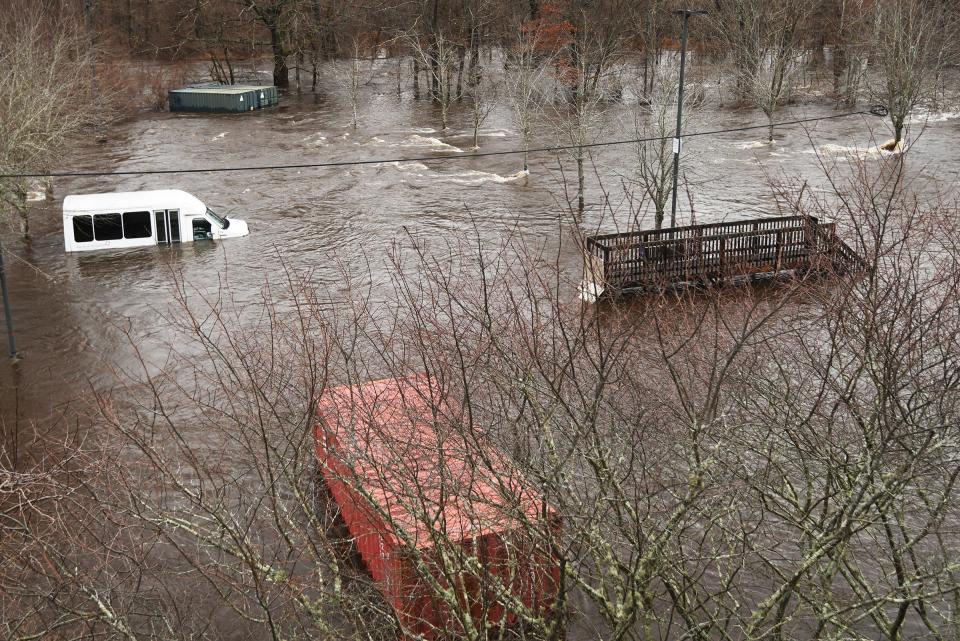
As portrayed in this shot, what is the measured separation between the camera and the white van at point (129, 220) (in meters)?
26.4

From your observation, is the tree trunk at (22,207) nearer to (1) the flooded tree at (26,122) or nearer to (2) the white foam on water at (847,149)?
(1) the flooded tree at (26,122)

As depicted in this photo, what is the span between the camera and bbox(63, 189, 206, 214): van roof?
2638 cm

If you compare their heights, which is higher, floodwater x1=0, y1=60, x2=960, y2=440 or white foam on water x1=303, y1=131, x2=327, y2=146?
white foam on water x1=303, y1=131, x2=327, y2=146

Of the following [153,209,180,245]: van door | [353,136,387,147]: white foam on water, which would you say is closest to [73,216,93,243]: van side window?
[153,209,180,245]: van door

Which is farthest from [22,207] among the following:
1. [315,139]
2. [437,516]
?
[437,516]

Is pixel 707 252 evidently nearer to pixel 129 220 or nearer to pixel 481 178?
pixel 481 178

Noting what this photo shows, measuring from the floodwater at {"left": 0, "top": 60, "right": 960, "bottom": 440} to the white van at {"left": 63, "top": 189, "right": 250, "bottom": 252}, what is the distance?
432mm

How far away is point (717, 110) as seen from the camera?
5069cm

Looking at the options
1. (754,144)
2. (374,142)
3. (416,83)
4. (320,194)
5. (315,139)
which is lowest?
(320,194)

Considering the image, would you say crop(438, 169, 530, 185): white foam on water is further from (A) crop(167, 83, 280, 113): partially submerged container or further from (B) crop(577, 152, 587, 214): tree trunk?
(A) crop(167, 83, 280, 113): partially submerged container

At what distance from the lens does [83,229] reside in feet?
87.0

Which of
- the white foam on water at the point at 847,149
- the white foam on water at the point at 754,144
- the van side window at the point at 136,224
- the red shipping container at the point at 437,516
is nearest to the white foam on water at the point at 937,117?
the white foam on water at the point at 847,149

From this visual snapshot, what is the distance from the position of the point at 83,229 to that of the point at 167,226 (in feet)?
7.20

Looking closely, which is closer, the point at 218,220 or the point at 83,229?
the point at 83,229
